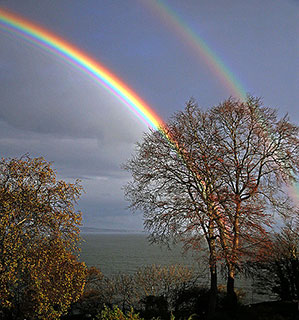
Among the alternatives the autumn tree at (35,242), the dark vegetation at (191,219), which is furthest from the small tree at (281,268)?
the autumn tree at (35,242)

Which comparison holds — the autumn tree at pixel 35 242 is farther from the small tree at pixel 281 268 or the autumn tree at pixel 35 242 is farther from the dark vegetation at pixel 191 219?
the small tree at pixel 281 268

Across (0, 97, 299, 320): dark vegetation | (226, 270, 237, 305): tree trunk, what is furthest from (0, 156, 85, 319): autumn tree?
(226, 270, 237, 305): tree trunk

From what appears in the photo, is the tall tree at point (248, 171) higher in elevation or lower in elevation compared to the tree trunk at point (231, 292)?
higher

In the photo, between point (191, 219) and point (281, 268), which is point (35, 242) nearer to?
point (191, 219)

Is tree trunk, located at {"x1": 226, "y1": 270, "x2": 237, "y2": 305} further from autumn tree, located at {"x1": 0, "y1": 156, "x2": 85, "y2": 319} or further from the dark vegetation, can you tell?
autumn tree, located at {"x1": 0, "y1": 156, "x2": 85, "y2": 319}

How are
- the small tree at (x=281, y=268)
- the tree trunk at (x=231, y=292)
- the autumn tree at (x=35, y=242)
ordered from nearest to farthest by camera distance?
the autumn tree at (x=35, y=242) < the tree trunk at (x=231, y=292) < the small tree at (x=281, y=268)

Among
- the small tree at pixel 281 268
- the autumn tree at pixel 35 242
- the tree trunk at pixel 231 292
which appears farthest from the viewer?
the small tree at pixel 281 268

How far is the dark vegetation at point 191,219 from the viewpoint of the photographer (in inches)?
474

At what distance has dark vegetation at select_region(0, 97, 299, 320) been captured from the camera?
1205cm

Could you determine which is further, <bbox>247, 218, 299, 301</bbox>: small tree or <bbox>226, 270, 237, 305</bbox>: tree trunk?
<bbox>247, 218, 299, 301</bbox>: small tree

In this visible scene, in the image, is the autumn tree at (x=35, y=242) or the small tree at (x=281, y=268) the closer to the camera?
the autumn tree at (x=35, y=242)

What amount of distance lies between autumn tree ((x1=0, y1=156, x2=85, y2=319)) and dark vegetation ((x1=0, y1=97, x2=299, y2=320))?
1.5 inches

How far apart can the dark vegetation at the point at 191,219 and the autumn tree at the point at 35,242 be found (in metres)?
0.04

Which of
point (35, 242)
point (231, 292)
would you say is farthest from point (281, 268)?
point (35, 242)
